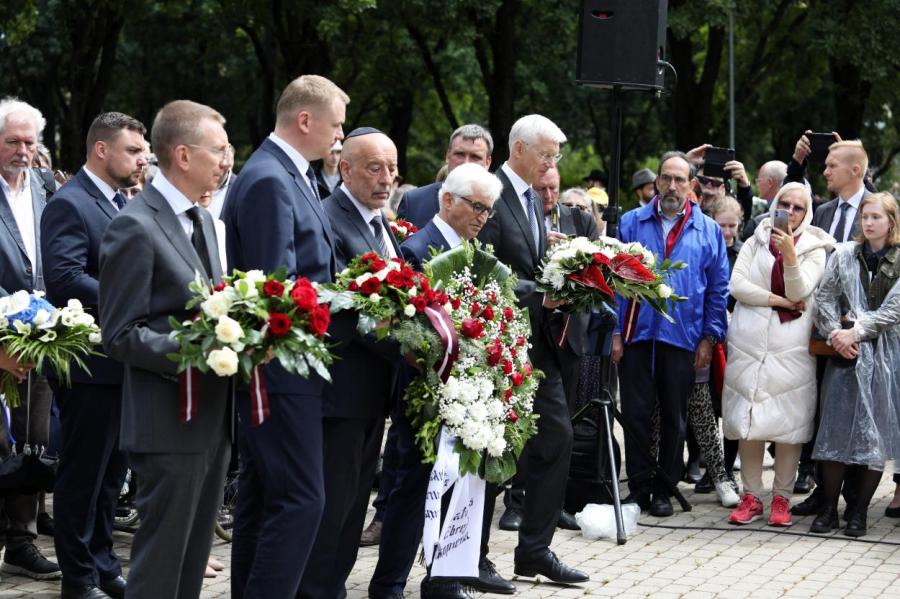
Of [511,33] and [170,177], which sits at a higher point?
[511,33]

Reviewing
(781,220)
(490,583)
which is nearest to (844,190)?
(781,220)

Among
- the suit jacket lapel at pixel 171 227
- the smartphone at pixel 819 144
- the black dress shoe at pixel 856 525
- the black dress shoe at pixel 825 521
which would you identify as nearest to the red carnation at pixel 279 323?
the suit jacket lapel at pixel 171 227

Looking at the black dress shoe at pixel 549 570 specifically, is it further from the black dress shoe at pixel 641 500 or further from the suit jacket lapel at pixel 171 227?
the suit jacket lapel at pixel 171 227

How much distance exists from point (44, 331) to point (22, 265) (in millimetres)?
1275

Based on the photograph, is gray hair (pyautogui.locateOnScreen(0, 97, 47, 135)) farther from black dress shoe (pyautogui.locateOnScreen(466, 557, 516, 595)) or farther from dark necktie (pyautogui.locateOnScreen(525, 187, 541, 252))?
black dress shoe (pyautogui.locateOnScreen(466, 557, 516, 595))

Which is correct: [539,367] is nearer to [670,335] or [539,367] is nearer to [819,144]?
[670,335]

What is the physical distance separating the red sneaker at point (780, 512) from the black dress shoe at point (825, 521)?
19 cm

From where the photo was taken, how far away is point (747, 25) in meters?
27.4

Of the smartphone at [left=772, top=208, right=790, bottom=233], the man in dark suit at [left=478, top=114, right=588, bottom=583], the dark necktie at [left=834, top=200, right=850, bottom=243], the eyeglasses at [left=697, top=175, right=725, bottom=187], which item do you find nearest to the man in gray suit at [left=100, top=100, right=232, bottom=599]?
the man in dark suit at [left=478, top=114, right=588, bottom=583]

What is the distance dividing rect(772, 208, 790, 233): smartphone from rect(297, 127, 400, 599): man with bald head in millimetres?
3864

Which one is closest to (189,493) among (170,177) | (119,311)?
(119,311)

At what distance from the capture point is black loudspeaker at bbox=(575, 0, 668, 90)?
8.93 metres

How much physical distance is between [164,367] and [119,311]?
0.29 meters

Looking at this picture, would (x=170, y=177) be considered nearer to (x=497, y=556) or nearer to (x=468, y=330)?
(x=468, y=330)
